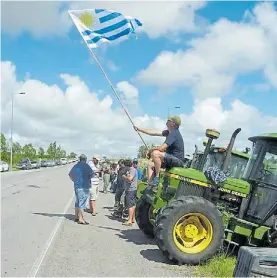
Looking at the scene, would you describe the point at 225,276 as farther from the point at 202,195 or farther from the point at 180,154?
the point at 180,154

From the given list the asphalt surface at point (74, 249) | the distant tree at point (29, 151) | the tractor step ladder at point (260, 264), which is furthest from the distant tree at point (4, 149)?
the tractor step ladder at point (260, 264)

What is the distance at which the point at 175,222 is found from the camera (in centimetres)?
796

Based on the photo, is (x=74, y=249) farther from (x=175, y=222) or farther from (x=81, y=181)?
(x=81, y=181)

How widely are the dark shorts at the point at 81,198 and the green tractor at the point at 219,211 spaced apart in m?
4.11

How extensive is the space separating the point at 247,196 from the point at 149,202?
233cm

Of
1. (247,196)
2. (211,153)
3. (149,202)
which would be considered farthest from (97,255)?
(211,153)

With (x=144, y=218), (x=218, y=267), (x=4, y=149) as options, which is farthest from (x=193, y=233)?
(x=4, y=149)

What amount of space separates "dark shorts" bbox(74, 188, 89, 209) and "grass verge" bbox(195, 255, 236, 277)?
5081 millimetres

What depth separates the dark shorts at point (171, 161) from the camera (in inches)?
349

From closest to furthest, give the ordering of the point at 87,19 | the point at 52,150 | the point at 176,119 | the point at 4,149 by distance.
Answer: the point at 176,119 < the point at 87,19 < the point at 4,149 < the point at 52,150

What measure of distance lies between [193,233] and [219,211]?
0.59 m

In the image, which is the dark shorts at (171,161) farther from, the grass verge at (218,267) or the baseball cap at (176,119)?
the grass verge at (218,267)

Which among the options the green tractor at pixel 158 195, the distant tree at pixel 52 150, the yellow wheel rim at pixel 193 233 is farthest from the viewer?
the distant tree at pixel 52 150

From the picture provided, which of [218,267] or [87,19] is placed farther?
[87,19]
